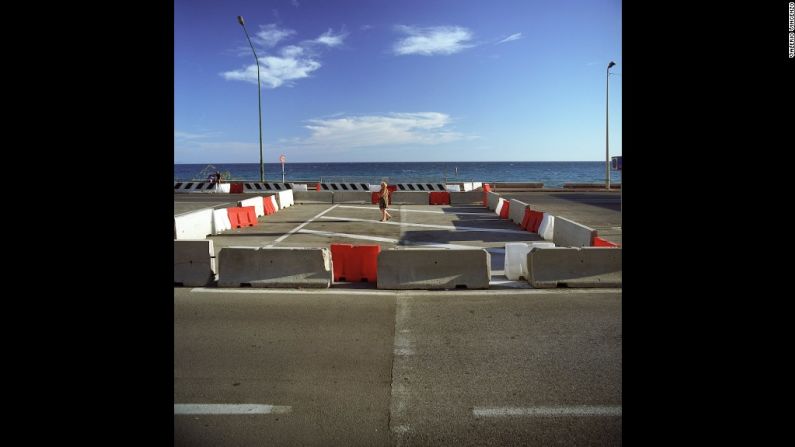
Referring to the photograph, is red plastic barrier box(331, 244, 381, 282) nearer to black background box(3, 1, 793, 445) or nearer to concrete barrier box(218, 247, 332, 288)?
concrete barrier box(218, 247, 332, 288)

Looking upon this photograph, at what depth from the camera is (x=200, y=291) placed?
28.9 feet

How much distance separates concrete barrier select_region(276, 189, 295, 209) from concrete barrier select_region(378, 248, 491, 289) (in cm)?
1676

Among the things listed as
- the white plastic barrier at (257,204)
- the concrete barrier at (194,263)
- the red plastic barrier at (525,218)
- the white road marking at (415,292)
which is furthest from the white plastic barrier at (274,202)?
the white road marking at (415,292)

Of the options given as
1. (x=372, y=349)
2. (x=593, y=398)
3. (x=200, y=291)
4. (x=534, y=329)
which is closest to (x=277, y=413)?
(x=372, y=349)

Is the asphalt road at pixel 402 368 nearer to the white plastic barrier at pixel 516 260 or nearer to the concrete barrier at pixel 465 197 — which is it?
the white plastic barrier at pixel 516 260

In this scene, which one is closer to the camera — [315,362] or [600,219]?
[315,362]

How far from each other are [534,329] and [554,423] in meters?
2.53

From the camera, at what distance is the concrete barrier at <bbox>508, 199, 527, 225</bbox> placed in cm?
1845

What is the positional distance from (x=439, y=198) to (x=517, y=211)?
9.53 m

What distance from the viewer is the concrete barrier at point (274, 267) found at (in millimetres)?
9062

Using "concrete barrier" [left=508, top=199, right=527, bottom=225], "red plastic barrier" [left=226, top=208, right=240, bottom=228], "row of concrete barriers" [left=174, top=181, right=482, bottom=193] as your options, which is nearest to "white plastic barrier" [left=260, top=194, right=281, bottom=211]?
"red plastic barrier" [left=226, top=208, right=240, bottom=228]
